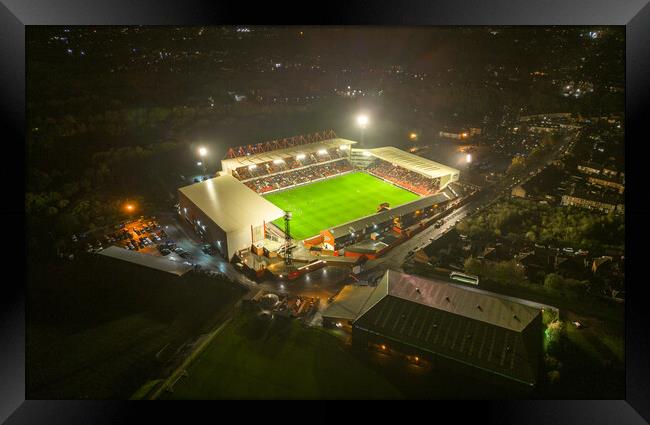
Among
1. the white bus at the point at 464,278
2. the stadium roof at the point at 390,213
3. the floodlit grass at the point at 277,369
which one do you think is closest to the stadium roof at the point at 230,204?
the stadium roof at the point at 390,213

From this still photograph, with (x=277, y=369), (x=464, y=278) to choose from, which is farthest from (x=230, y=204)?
(x=464, y=278)

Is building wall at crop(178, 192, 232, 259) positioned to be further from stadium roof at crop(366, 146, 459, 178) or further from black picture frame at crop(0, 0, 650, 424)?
stadium roof at crop(366, 146, 459, 178)

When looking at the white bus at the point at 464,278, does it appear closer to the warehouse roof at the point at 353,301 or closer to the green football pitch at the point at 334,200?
the warehouse roof at the point at 353,301

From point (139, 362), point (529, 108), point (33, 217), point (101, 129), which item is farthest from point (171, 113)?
point (529, 108)

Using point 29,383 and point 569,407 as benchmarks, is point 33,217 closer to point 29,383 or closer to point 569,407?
point 29,383

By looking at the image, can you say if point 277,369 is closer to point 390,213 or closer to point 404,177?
point 390,213
